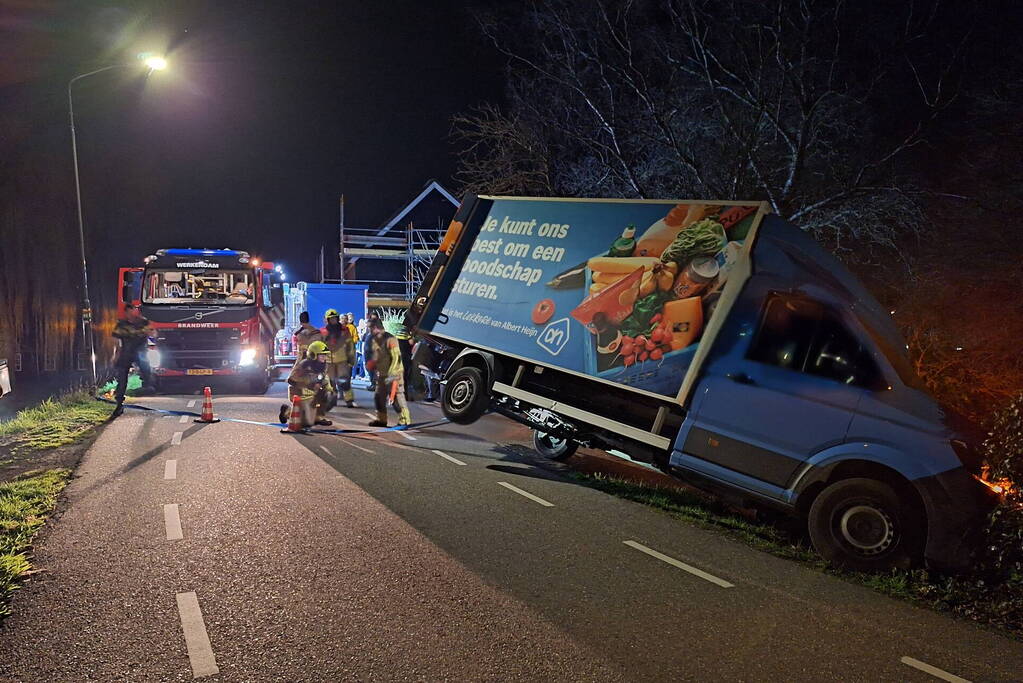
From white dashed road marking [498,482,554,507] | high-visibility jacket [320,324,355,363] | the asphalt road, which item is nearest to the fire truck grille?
high-visibility jacket [320,324,355,363]

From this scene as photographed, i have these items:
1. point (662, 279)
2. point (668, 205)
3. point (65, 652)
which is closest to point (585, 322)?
point (662, 279)

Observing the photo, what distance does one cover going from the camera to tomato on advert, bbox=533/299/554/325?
8016 millimetres

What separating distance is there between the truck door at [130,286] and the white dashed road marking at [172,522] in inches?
413

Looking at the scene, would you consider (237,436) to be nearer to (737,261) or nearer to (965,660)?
(737,261)

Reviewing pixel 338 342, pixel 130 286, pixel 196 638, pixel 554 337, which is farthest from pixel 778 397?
pixel 130 286

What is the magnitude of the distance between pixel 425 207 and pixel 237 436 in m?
25.6

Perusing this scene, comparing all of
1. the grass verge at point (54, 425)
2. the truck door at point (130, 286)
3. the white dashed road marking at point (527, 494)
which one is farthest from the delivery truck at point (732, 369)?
the truck door at point (130, 286)

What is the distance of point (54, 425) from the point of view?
11.2 metres

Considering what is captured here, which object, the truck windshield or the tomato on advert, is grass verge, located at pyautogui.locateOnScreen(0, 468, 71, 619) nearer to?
the tomato on advert

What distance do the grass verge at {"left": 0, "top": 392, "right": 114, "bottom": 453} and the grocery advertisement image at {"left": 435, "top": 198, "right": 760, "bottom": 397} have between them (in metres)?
5.98

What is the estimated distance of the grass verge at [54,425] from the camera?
393 inches

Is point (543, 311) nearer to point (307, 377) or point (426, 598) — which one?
point (426, 598)

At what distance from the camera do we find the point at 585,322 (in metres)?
7.62

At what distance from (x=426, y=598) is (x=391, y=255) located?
30576 millimetres
